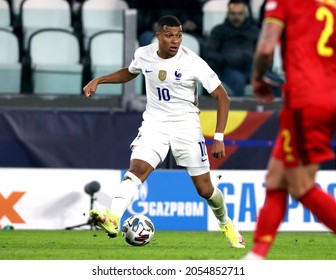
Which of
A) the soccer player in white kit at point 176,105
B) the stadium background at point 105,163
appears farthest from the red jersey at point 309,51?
the stadium background at point 105,163

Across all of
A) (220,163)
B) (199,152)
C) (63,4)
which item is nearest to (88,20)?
(63,4)

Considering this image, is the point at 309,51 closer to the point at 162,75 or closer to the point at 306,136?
the point at 306,136

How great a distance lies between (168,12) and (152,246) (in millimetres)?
6610

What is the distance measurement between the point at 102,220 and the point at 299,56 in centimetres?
335

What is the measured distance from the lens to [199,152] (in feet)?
34.8

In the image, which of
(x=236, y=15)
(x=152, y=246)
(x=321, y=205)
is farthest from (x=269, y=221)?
(x=236, y=15)

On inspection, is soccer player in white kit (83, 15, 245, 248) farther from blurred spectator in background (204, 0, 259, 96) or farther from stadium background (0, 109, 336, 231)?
blurred spectator in background (204, 0, 259, 96)

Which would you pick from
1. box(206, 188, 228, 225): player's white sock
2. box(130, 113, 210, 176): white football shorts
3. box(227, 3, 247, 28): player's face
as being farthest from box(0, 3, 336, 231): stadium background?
box(130, 113, 210, 176): white football shorts

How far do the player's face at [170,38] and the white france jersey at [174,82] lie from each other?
4.9 inches

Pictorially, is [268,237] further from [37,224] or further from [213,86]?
[37,224]

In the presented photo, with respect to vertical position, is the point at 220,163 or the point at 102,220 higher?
the point at 102,220

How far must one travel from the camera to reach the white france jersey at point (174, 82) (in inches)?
415

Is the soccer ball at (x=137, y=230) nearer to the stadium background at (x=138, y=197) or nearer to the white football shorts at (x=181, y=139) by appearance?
the white football shorts at (x=181, y=139)

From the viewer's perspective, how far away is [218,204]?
10.6 meters
